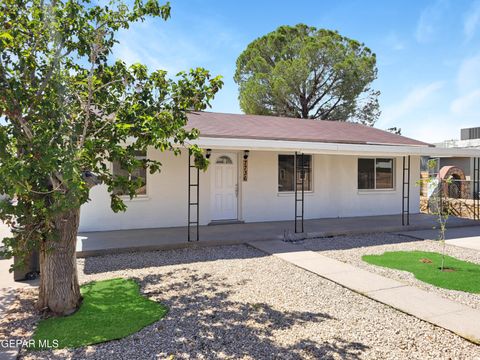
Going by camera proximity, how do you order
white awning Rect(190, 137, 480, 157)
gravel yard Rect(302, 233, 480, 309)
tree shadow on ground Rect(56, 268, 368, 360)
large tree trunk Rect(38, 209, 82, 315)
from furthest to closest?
white awning Rect(190, 137, 480, 157) < gravel yard Rect(302, 233, 480, 309) < large tree trunk Rect(38, 209, 82, 315) < tree shadow on ground Rect(56, 268, 368, 360)

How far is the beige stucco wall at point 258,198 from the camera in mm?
A: 9992

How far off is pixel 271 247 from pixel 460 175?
55.4 ft

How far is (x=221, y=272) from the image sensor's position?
6.51 m

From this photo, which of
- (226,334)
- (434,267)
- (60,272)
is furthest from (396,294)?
(60,272)

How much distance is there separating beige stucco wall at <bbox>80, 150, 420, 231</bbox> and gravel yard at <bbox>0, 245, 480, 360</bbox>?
3450 millimetres

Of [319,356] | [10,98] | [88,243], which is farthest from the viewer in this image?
[88,243]

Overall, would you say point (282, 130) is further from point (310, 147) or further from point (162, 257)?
point (162, 257)

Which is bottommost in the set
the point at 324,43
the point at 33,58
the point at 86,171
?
the point at 86,171

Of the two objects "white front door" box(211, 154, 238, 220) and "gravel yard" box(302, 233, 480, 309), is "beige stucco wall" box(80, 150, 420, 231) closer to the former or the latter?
"white front door" box(211, 154, 238, 220)

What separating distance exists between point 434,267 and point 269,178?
5.93 metres

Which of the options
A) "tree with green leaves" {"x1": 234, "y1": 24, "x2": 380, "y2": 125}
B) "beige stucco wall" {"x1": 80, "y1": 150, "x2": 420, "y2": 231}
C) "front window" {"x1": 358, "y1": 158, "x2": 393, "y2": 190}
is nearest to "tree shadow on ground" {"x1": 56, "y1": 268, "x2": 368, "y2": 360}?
"beige stucco wall" {"x1": 80, "y1": 150, "x2": 420, "y2": 231}

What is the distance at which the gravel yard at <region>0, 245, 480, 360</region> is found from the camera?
361cm

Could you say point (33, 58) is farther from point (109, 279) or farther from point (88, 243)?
point (88, 243)

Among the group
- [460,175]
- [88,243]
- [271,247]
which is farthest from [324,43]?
[88,243]
